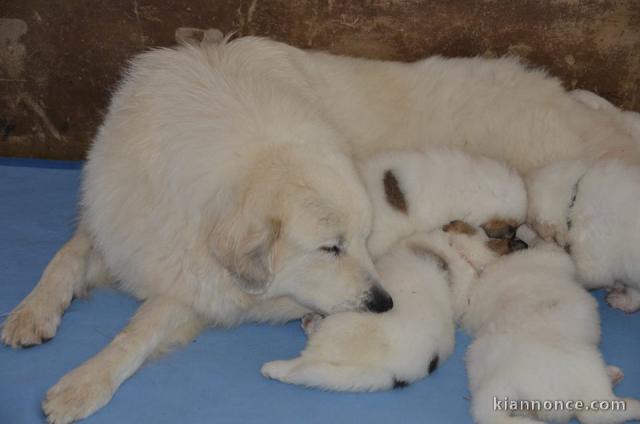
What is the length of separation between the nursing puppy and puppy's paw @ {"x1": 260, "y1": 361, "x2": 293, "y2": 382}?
1492 mm

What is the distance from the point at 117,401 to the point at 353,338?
1.05 m

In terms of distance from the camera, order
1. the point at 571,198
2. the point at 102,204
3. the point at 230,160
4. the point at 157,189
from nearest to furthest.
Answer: the point at 230,160, the point at 157,189, the point at 102,204, the point at 571,198

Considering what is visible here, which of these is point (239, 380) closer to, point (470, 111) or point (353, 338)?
point (353, 338)

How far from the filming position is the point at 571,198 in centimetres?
363

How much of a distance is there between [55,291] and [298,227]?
54.2 inches

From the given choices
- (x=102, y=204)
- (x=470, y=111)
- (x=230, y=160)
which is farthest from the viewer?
(x=470, y=111)

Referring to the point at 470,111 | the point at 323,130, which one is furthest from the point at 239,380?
the point at 470,111

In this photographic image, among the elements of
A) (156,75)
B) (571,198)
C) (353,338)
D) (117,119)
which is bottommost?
(353,338)

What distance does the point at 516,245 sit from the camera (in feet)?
11.5

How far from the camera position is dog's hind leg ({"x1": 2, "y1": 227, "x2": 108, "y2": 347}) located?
10.9 ft

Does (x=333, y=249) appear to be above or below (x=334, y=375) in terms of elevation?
above

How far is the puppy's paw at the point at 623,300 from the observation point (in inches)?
147

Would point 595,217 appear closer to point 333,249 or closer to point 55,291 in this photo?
point 333,249


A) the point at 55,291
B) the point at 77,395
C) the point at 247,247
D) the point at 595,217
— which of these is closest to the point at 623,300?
the point at 595,217
